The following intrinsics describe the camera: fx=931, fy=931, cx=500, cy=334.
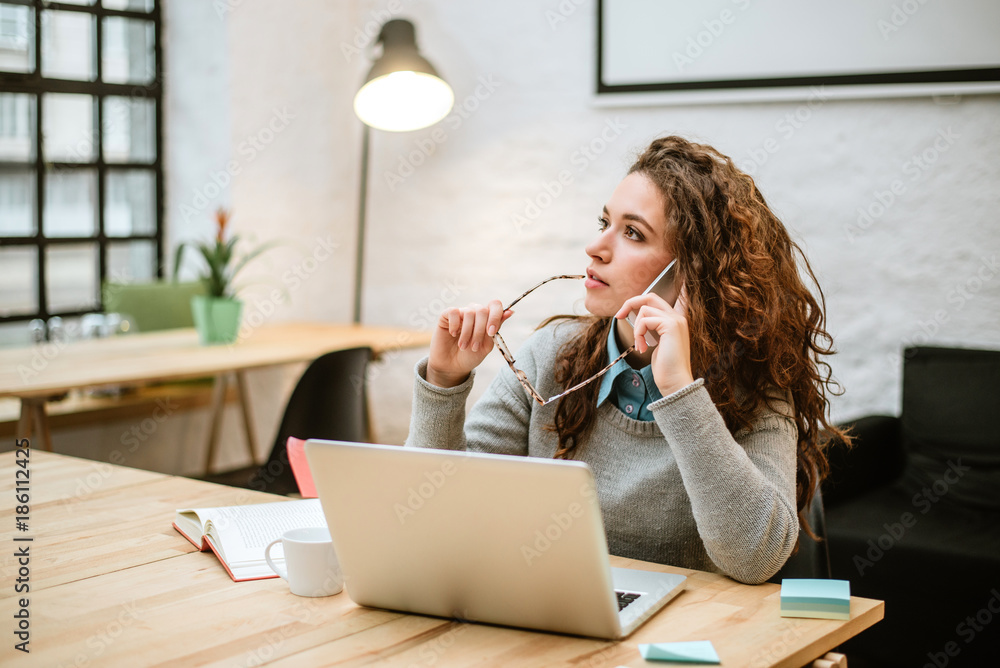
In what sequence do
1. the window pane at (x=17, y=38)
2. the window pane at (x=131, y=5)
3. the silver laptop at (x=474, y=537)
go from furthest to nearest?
1. the window pane at (x=131, y=5)
2. the window pane at (x=17, y=38)
3. the silver laptop at (x=474, y=537)

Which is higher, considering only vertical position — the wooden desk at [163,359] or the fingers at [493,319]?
the fingers at [493,319]

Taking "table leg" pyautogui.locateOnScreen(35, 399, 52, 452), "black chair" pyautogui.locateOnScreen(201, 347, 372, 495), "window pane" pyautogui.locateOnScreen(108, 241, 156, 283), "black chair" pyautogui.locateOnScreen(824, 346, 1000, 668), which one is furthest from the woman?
"window pane" pyautogui.locateOnScreen(108, 241, 156, 283)

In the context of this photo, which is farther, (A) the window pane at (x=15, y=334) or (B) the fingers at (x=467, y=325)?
(A) the window pane at (x=15, y=334)

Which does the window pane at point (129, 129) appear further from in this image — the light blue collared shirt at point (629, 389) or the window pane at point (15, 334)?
the light blue collared shirt at point (629, 389)

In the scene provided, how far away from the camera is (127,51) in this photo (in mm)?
4023

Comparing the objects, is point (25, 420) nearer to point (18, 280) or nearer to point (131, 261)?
point (18, 280)

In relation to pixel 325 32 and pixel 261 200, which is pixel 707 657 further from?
pixel 325 32

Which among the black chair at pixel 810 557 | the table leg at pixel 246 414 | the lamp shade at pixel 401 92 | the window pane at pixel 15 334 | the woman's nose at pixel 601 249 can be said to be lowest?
the table leg at pixel 246 414

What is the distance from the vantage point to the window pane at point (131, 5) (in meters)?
3.93

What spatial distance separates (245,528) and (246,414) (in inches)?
106

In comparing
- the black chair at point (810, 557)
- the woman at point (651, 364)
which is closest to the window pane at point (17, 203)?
the woman at point (651, 364)

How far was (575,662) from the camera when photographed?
37.4 inches

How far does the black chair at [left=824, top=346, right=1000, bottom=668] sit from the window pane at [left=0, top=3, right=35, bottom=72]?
331 cm

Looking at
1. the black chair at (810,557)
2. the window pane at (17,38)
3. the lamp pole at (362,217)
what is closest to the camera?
the black chair at (810,557)
